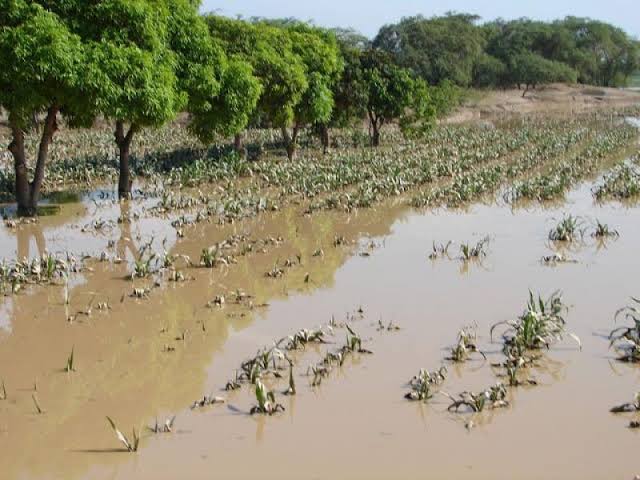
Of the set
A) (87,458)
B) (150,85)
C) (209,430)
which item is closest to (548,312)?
(209,430)

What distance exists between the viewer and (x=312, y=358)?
26.4 feet

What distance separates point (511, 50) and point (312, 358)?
2627 inches

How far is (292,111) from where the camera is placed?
24.6 meters

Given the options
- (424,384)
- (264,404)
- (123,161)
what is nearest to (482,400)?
(424,384)

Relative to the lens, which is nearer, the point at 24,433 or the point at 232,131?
the point at 24,433

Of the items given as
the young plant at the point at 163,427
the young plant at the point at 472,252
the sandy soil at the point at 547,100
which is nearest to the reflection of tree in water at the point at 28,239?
the young plant at the point at 472,252

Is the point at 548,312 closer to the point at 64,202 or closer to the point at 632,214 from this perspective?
the point at 632,214

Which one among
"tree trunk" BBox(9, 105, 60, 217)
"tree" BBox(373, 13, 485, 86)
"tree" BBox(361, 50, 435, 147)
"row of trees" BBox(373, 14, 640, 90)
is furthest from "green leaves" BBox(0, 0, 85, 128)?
"tree" BBox(373, 13, 485, 86)

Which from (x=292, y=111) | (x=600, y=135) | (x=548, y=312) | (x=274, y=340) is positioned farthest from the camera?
(x=600, y=135)

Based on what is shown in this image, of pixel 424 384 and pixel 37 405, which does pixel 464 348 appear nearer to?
pixel 424 384

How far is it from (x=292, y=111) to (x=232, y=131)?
4047 millimetres

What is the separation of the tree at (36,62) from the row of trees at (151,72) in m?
0.02

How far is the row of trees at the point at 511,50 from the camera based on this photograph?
6038 centimetres

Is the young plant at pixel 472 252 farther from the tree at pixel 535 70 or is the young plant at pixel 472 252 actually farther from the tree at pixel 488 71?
the tree at pixel 535 70
